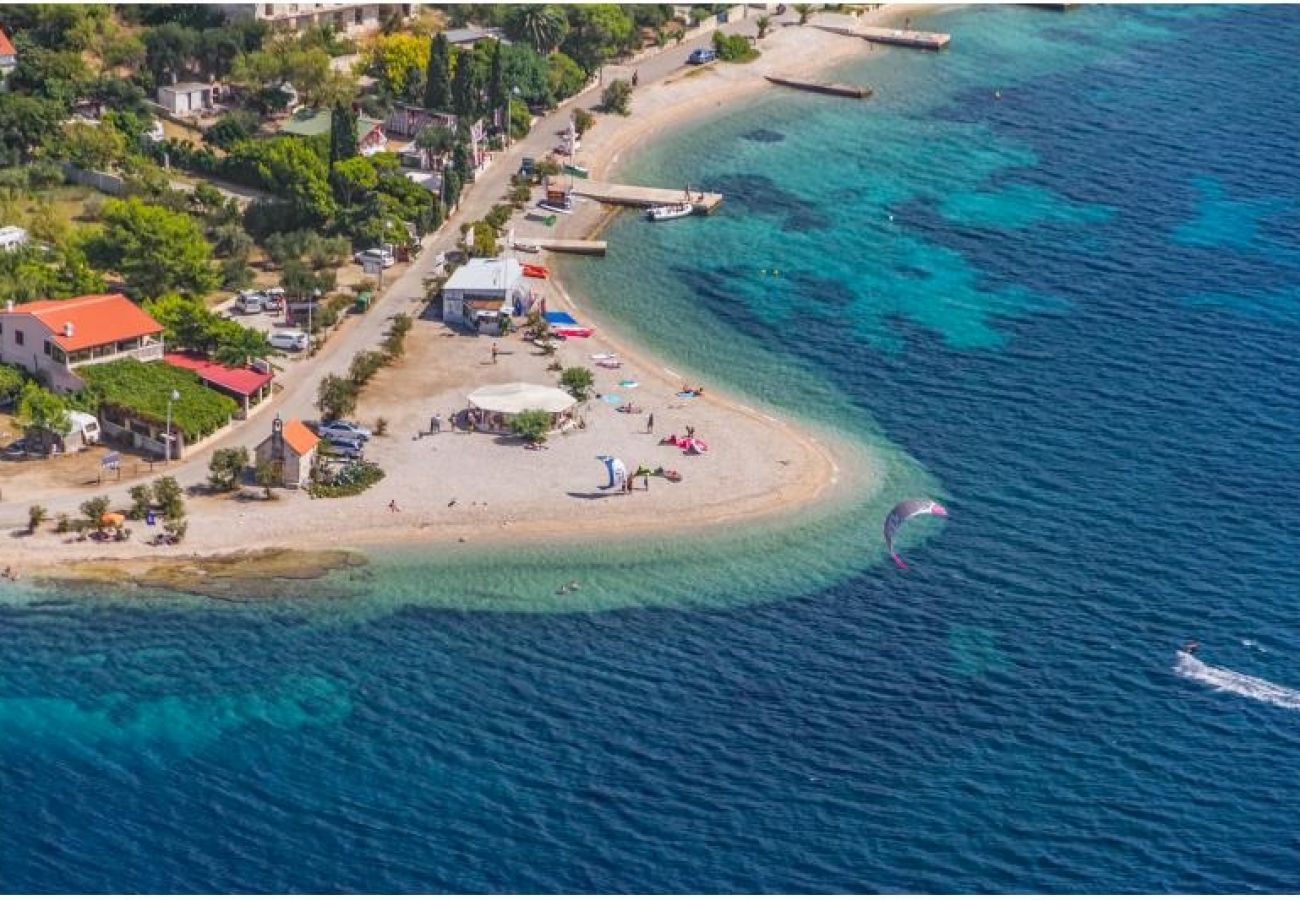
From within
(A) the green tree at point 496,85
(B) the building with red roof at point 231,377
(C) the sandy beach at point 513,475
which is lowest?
(C) the sandy beach at point 513,475

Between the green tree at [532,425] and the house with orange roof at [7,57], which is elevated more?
the house with orange roof at [7,57]

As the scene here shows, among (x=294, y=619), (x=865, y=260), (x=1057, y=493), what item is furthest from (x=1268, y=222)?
(x=294, y=619)

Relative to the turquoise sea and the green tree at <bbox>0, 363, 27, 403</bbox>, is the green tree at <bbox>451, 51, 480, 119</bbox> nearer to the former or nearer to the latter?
the turquoise sea

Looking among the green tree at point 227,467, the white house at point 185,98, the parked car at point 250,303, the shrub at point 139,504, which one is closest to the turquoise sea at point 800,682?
the shrub at point 139,504

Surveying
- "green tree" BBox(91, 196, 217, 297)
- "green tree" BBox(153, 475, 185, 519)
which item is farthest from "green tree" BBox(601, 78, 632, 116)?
"green tree" BBox(153, 475, 185, 519)

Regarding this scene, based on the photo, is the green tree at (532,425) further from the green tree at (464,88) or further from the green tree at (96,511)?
the green tree at (464,88)

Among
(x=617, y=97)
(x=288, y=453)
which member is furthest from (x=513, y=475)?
(x=617, y=97)
